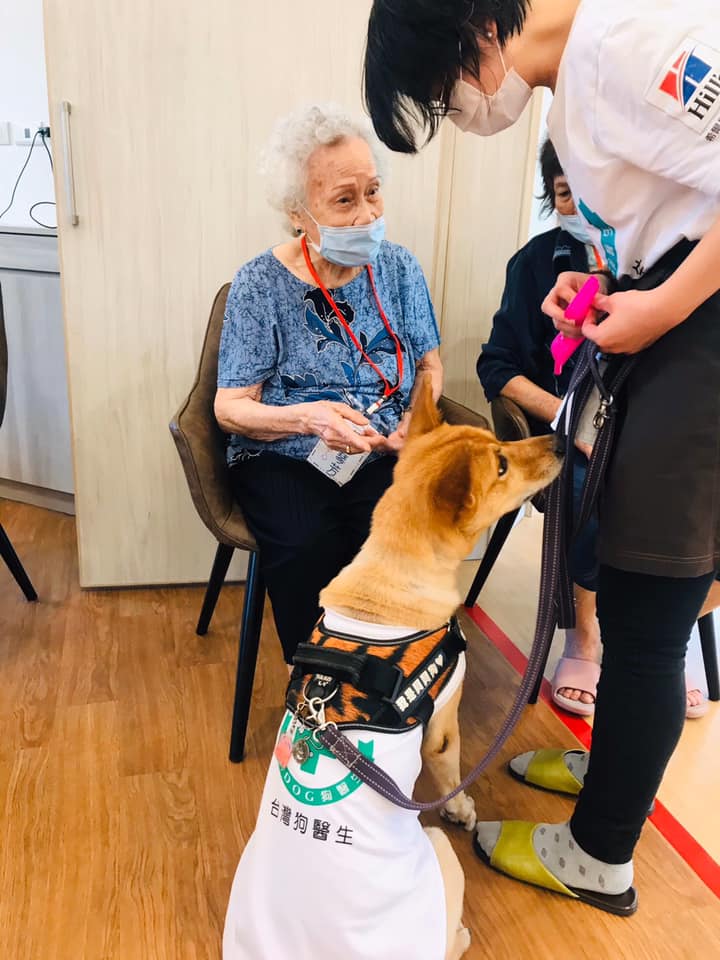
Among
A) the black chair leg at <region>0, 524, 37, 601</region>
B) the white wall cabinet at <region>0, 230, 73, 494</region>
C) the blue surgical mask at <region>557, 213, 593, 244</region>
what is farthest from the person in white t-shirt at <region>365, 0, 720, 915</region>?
the white wall cabinet at <region>0, 230, 73, 494</region>

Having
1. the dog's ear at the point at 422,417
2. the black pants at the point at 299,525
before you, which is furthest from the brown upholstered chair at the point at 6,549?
the dog's ear at the point at 422,417

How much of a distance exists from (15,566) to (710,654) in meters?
2.03

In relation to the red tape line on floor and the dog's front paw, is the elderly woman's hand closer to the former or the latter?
the dog's front paw

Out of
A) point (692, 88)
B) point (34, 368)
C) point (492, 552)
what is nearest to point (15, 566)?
point (34, 368)

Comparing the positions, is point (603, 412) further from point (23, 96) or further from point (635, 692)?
point (23, 96)

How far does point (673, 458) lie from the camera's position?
3.27ft

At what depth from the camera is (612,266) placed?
3.58 feet

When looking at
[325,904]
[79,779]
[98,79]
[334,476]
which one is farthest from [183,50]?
[325,904]

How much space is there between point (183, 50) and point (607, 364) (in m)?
1.58

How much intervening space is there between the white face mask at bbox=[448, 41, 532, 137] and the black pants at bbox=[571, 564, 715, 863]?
692 mm

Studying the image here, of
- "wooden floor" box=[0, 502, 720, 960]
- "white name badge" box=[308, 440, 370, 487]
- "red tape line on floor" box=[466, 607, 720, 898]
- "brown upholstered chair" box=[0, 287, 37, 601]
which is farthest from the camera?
"brown upholstered chair" box=[0, 287, 37, 601]

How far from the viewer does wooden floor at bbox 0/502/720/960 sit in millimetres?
1271

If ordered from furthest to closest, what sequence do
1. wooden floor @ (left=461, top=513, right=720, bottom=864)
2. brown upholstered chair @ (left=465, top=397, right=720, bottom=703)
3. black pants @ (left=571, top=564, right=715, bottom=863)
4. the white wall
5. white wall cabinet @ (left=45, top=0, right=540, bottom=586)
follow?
the white wall < white wall cabinet @ (left=45, top=0, right=540, bottom=586) < brown upholstered chair @ (left=465, top=397, right=720, bottom=703) < wooden floor @ (left=461, top=513, right=720, bottom=864) < black pants @ (left=571, top=564, right=715, bottom=863)

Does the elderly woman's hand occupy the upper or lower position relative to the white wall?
lower
